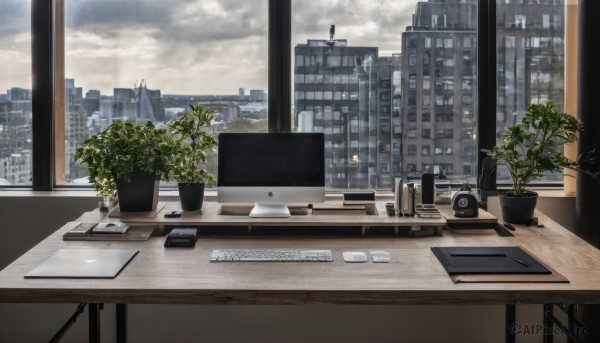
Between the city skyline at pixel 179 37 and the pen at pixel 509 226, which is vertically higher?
the city skyline at pixel 179 37

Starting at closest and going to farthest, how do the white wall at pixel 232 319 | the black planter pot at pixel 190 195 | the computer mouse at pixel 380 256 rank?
the computer mouse at pixel 380 256 → the black planter pot at pixel 190 195 → the white wall at pixel 232 319

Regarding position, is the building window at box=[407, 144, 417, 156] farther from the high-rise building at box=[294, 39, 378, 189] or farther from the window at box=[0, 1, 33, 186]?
the window at box=[0, 1, 33, 186]

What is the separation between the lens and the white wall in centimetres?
320

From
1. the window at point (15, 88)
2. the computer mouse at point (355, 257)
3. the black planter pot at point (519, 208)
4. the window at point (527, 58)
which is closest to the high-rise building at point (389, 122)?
the window at point (527, 58)

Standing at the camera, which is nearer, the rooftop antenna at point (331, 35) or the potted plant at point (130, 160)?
the potted plant at point (130, 160)

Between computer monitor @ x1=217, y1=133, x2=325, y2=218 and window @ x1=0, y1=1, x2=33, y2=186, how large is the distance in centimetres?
133

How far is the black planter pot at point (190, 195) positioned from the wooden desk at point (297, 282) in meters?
0.48

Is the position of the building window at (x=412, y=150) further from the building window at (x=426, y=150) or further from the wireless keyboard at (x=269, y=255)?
the wireless keyboard at (x=269, y=255)

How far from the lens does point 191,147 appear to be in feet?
9.87

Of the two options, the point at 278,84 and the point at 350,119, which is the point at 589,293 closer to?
the point at 350,119

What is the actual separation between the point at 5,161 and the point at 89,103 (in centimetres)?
60

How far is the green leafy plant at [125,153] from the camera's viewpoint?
9.18ft

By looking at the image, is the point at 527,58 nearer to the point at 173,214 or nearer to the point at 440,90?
the point at 440,90

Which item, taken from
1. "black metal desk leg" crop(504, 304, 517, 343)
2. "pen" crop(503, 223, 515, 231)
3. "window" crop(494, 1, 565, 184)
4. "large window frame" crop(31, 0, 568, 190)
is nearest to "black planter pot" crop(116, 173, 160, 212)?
"large window frame" crop(31, 0, 568, 190)
